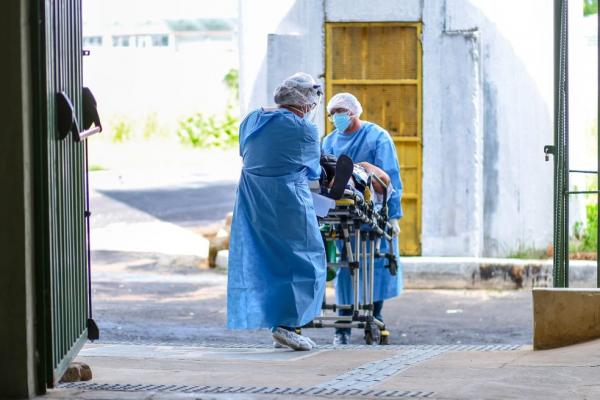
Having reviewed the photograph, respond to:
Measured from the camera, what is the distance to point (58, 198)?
210 inches

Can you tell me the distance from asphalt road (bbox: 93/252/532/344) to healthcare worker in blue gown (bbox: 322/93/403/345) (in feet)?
1.39

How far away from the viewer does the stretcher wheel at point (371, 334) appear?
8953mm

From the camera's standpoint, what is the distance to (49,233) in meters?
5.09

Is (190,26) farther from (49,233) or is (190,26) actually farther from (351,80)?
(49,233)

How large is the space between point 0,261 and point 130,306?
22.0 ft

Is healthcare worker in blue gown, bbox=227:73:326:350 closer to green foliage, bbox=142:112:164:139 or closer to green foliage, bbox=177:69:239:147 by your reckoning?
green foliage, bbox=177:69:239:147

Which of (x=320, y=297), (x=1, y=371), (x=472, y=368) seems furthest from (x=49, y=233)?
(x=320, y=297)

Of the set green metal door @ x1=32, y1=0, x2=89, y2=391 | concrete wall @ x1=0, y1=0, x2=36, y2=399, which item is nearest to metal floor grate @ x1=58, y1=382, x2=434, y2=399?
green metal door @ x1=32, y1=0, x2=89, y2=391

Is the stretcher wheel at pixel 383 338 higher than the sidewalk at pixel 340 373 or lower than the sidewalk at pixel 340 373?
lower

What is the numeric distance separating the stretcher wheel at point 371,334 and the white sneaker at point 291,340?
114cm

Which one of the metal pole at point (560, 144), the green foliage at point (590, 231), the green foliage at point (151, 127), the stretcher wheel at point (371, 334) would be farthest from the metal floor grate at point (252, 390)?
the green foliage at point (151, 127)

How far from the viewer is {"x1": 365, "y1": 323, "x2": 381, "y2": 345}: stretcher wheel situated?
8.95 meters

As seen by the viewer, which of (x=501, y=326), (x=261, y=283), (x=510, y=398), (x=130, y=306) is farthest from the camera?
(x=130, y=306)

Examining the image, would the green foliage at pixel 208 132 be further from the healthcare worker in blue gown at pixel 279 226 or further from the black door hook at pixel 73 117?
the black door hook at pixel 73 117
